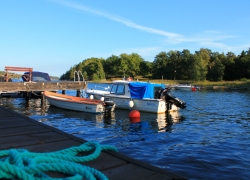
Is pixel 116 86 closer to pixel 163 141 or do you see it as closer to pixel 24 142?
pixel 163 141

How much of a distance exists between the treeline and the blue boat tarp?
65721 millimetres

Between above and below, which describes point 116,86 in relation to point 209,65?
below

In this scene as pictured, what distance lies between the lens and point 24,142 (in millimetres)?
4551

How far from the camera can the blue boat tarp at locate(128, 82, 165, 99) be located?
17.8m

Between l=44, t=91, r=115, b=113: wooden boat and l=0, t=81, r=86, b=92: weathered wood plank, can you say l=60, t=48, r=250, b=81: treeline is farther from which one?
l=44, t=91, r=115, b=113: wooden boat

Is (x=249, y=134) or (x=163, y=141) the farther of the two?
(x=249, y=134)

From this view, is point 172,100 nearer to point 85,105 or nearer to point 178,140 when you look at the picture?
point 85,105

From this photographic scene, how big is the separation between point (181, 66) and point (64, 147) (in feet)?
300

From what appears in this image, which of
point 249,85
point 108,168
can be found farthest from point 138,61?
point 108,168

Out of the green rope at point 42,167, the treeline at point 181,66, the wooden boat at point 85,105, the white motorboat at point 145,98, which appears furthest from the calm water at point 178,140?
the treeline at point 181,66

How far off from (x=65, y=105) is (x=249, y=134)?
13.5 m

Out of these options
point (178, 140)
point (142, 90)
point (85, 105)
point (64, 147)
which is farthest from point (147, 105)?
point (64, 147)

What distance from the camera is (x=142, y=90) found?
701 inches

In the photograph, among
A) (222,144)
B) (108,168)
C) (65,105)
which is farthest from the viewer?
(65,105)
